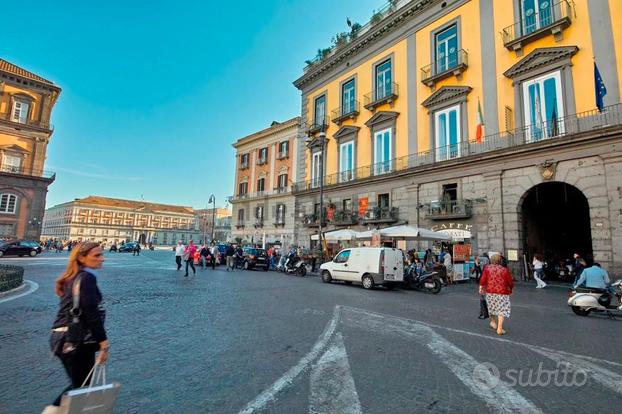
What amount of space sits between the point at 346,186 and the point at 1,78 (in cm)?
4206

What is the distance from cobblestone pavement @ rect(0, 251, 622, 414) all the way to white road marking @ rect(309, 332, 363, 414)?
0.02m

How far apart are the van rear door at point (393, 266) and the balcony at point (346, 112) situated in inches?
600

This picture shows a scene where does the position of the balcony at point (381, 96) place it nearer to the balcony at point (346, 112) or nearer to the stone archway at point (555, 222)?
the balcony at point (346, 112)

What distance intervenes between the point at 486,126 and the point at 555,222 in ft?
24.8

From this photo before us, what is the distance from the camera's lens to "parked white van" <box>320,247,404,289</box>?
13.8m

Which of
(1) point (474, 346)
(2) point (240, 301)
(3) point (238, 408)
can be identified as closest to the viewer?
(3) point (238, 408)

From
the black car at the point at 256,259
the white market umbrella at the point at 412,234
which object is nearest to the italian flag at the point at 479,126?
the white market umbrella at the point at 412,234

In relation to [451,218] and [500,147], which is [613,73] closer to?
[500,147]

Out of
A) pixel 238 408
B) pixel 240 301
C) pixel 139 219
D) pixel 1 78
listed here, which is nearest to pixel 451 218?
pixel 240 301

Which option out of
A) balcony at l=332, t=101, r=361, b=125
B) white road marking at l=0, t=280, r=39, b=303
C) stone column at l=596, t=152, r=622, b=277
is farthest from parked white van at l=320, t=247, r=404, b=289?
balcony at l=332, t=101, r=361, b=125

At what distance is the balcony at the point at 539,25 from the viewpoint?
16203 mm

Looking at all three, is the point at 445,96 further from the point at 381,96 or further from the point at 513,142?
the point at 381,96

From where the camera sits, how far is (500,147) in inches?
709

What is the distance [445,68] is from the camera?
21344 millimetres
